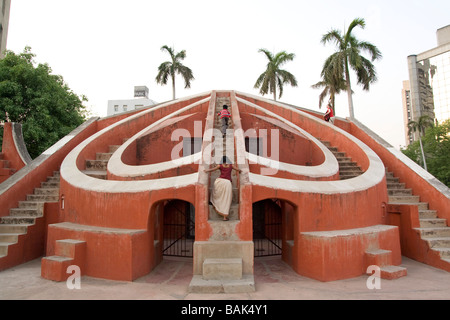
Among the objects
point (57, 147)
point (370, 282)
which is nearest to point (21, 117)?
point (57, 147)

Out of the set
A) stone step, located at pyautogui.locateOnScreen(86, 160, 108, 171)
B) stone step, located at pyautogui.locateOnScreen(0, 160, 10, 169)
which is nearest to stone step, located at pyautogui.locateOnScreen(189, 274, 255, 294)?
stone step, located at pyautogui.locateOnScreen(86, 160, 108, 171)

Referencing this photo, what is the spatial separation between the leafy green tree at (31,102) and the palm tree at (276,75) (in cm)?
1318

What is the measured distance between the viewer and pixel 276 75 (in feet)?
70.9

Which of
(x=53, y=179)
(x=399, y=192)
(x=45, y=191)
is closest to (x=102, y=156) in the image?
(x=53, y=179)

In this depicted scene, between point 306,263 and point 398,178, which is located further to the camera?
point 398,178

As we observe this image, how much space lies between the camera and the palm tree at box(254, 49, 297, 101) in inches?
842

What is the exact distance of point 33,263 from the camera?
5863 mm

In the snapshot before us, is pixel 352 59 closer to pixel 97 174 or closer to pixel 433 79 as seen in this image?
pixel 97 174

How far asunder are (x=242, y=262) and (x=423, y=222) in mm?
4279

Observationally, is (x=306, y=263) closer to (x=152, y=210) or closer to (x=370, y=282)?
(x=370, y=282)

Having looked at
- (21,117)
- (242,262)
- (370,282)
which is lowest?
(370,282)

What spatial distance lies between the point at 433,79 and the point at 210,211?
46.5 meters

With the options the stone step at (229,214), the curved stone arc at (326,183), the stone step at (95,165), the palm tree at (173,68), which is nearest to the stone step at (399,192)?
the curved stone arc at (326,183)

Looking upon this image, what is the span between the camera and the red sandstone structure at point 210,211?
4.68 m
